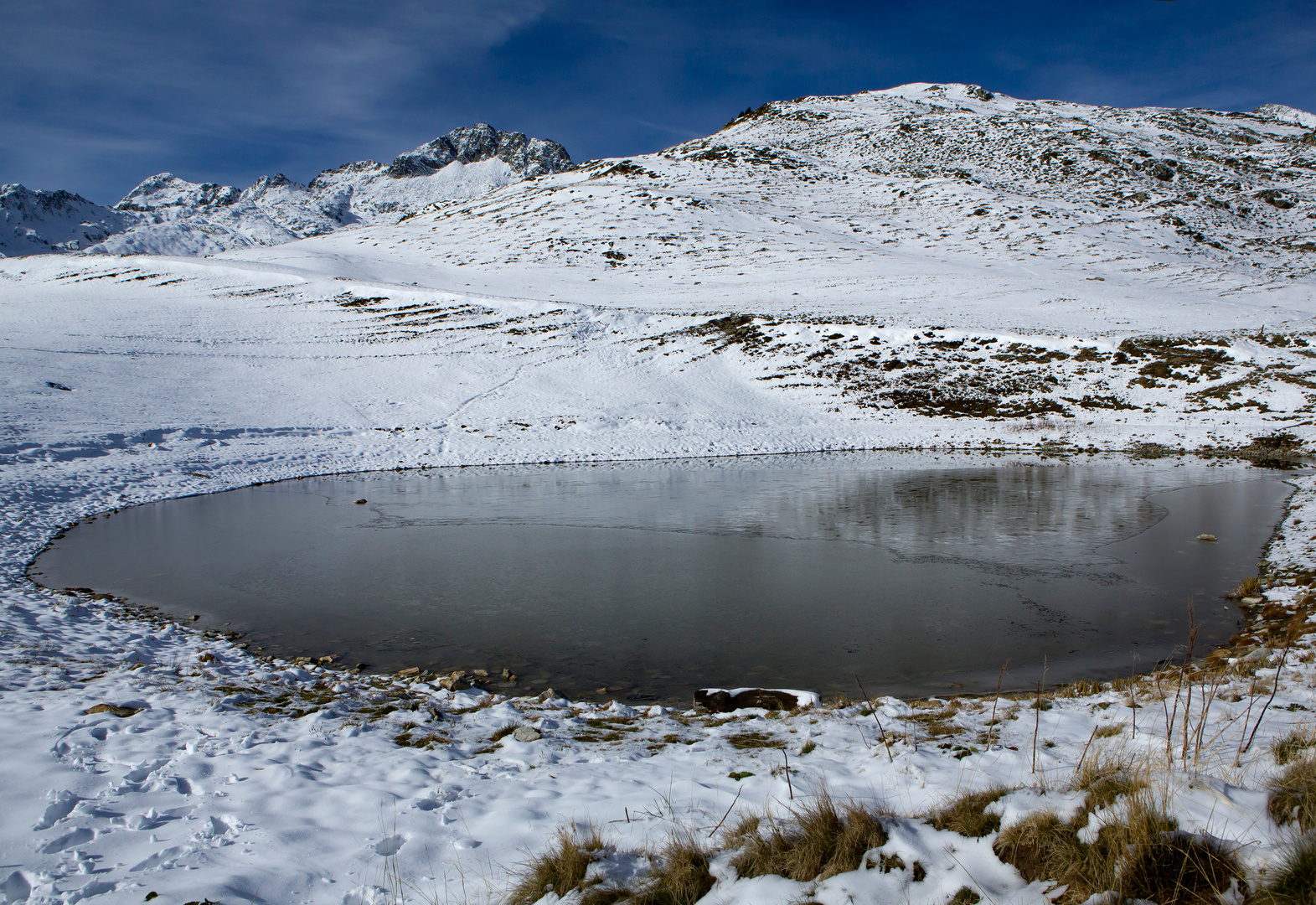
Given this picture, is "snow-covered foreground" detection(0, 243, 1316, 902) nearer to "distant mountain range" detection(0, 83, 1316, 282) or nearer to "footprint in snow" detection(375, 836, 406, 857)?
"footprint in snow" detection(375, 836, 406, 857)

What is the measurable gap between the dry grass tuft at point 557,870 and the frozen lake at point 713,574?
3.08 m

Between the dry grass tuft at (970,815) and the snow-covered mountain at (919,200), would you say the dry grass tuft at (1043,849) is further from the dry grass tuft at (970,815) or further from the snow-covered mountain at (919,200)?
the snow-covered mountain at (919,200)

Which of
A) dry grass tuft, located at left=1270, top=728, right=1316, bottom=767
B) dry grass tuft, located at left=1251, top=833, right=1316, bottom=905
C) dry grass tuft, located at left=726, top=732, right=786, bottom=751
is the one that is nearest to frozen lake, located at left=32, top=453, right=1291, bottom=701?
dry grass tuft, located at left=726, top=732, right=786, bottom=751

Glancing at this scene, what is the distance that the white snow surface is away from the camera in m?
3.93

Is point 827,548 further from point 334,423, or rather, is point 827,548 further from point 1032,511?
point 334,423

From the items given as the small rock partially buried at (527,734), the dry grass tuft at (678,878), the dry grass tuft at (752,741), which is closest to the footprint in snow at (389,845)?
the dry grass tuft at (678,878)

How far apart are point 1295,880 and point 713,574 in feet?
26.9

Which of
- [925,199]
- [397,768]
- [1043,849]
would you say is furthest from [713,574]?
[925,199]

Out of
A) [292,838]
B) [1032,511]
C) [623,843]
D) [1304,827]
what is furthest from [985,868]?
[1032,511]

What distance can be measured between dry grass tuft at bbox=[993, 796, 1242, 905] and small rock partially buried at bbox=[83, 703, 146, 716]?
20.5 ft

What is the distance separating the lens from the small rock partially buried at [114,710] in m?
5.58

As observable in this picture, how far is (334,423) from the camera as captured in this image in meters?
27.5

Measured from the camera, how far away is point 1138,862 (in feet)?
9.70

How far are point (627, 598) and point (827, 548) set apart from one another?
13.6ft
